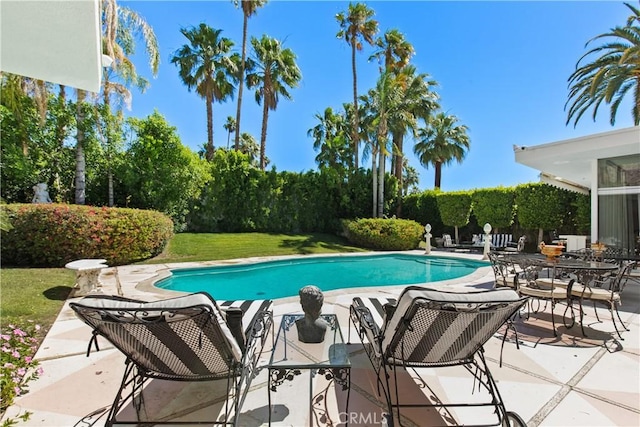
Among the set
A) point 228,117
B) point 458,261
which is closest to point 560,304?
point 458,261

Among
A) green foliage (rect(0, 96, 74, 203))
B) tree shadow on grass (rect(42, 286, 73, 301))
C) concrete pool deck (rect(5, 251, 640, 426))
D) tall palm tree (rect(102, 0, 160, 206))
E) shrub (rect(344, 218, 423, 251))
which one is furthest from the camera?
shrub (rect(344, 218, 423, 251))

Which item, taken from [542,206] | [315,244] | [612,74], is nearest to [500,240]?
[542,206]

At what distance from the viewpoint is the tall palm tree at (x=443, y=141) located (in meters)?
21.4

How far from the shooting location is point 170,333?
188cm

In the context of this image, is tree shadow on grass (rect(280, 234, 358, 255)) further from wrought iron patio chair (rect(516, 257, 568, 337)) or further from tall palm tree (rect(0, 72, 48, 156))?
tall palm tree (rect(0, 72, 48, 156))

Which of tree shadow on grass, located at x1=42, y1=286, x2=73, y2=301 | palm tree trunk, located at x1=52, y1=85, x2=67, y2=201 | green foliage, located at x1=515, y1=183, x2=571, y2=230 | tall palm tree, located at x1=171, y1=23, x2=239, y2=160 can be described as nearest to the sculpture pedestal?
tree shadow on grass, located at x1=42, y1=286, x2=73, y2=301

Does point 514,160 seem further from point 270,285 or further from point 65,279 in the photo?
point 65,279

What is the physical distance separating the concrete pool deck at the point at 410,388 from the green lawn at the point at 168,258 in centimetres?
146

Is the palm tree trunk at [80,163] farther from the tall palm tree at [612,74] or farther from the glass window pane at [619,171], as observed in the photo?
the tall palm tree at [612,74]

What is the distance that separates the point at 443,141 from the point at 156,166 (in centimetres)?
1781

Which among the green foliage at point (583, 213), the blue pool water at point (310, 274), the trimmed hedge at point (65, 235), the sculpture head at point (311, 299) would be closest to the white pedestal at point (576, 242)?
the blue pool water at point (310, 274)

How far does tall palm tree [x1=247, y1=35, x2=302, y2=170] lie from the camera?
1838 centimetres

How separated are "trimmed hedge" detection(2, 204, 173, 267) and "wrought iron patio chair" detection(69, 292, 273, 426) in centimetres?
796

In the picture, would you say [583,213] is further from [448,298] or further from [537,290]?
[448,298]
